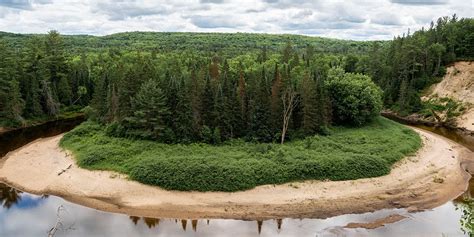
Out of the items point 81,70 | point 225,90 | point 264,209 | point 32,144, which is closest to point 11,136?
point 32,144

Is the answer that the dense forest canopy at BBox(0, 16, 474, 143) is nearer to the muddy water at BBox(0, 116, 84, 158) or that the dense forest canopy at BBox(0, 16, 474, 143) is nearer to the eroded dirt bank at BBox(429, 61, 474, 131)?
the eroded dirt bank at BBox(429, 61, 474, 131)

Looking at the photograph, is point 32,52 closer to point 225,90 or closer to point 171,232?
point 225,90

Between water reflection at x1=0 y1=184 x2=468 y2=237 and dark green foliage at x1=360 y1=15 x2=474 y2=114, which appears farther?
dark green foliage at x1=360 y1=15 x2=474 y2=114

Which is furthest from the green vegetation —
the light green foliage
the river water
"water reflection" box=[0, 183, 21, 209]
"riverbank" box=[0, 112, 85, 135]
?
the light green foliage

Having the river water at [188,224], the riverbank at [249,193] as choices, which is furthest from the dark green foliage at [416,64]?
the river water at [188,224]

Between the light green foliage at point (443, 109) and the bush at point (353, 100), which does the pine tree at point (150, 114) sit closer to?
the bush at point (353, 100)

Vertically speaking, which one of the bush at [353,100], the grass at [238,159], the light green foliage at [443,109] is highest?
the bush at [353,100]
